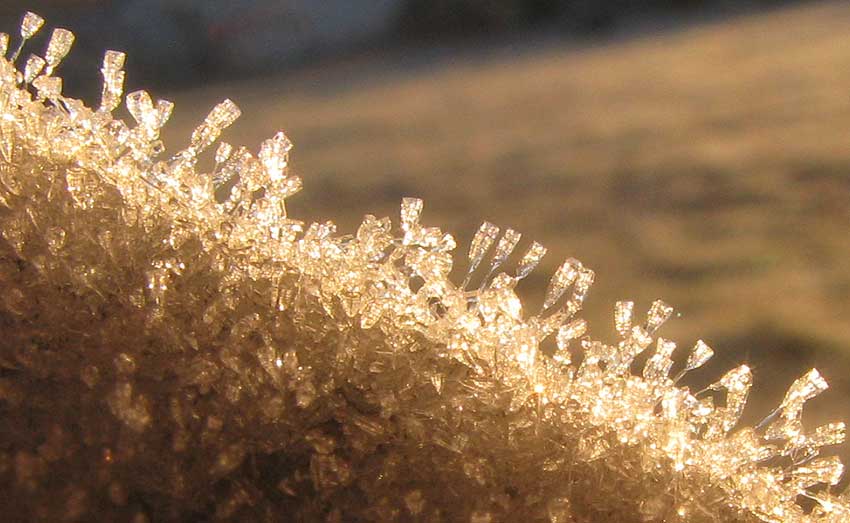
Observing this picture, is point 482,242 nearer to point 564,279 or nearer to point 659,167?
point 564,279

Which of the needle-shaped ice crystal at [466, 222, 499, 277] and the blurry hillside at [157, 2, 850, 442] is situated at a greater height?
the blurry hillside at [157, 2, 850, 442]

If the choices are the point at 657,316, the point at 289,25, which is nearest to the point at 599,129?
the point at 657,316

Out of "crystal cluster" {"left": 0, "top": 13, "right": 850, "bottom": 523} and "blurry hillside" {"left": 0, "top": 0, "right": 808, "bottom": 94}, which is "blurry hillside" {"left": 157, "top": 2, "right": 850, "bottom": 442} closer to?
"blurry hillside" {"left": 0, "top": 0, "right": 808, "bottom": 94}

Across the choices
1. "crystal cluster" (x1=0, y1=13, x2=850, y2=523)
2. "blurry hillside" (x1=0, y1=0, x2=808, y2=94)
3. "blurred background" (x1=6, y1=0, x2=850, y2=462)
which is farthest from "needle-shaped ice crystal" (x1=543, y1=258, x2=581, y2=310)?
"blurry hillside" (x1=0, y1=0, x2=808, y2=94)

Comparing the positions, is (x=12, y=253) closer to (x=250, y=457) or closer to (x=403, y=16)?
(x=250, y=457)

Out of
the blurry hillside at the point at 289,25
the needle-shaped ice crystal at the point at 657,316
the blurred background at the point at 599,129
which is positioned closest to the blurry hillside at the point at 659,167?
the blurred background at the point at 599,129

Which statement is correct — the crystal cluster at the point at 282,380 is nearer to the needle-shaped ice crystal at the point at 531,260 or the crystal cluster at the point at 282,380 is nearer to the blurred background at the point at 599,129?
the needle-shaped ice crystal at the point at 531,260

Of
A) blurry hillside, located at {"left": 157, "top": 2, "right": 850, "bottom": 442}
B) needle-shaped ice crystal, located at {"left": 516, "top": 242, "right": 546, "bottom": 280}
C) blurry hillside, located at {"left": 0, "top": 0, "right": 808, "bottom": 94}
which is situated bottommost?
needle-shaped ice crystal, located at {"left": 516, "top": 242, "right": 546, "bottom": 280}
